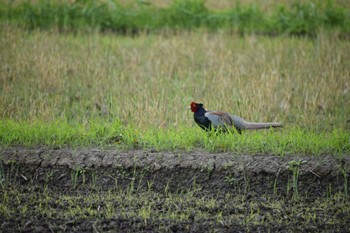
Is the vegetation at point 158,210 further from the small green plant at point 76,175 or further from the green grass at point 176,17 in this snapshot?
the green grass at point 176,17

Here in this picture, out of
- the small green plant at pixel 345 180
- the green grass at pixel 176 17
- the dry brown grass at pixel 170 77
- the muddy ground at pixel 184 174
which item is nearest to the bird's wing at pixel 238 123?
the muddy ground at pixel 184 174

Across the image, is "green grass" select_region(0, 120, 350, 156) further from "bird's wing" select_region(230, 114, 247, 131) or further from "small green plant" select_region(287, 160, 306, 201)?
"small green plant" select_region(287, 160, 306, 201)

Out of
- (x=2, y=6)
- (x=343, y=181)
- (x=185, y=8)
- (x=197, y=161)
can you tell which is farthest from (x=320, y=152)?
(x=2, y=6)

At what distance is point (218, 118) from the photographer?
20.4 feet

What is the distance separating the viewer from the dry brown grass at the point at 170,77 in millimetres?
7449

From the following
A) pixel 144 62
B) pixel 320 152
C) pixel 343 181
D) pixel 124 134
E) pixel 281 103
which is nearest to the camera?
pixel 343 181

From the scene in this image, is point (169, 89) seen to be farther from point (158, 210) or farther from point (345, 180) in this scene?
point (158, 210)

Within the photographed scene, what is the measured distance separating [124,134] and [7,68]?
10.2ft

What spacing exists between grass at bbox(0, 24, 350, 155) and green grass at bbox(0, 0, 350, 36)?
48 centimetres

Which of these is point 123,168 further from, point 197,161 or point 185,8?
point 185,8

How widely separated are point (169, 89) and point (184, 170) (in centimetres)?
280

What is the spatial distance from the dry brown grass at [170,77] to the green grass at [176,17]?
1.86ft

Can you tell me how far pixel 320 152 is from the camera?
5996 millimetres

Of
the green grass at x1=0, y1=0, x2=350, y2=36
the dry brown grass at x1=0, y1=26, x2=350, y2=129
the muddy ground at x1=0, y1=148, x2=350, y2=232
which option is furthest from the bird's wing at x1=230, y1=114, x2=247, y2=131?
the green grass at x1=0, y1=0, x2=350, y2=36
